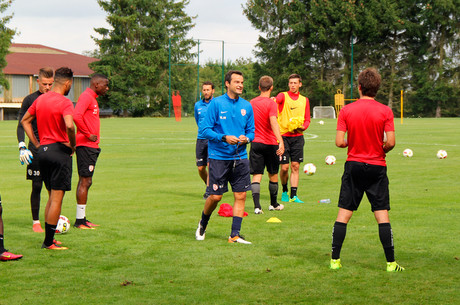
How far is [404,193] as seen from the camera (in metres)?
12.7

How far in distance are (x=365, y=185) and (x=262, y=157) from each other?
4238 mm

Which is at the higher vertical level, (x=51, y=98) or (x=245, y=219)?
(x=51, y=98)

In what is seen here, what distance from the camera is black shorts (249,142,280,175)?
1077 centimetres

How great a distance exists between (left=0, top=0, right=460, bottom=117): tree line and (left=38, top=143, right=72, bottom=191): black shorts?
64.6 metres

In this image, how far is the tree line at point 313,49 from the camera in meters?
71.2

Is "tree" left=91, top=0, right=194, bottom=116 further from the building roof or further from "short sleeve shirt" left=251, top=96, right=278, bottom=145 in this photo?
"short sleeve shirt" left=251, top=96, right=278, bottom=145

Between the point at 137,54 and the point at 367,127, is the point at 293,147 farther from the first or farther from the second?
the point at 137,54

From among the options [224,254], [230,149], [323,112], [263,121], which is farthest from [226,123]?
[323,112]

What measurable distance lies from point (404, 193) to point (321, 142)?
15006mm

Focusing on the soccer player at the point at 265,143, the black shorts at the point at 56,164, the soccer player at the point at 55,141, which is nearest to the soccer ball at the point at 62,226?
the soccer player at the point at 55,141

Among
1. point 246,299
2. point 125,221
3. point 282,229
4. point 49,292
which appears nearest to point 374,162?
point 246,299

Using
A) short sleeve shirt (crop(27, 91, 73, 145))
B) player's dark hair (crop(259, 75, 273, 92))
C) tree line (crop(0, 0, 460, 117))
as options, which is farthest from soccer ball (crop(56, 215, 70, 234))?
tree line (crop(0, 0, 460, 117))

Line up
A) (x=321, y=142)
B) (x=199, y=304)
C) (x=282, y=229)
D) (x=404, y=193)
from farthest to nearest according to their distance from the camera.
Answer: (x=321, y=142)
(x=404, y=193)
(x=282, y=229)
(x=199, y=304)

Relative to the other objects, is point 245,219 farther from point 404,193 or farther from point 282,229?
point 404,193
